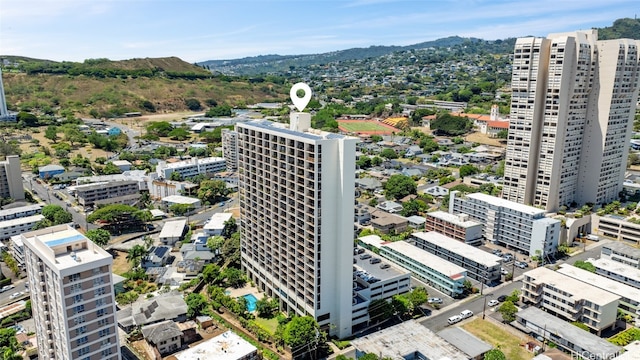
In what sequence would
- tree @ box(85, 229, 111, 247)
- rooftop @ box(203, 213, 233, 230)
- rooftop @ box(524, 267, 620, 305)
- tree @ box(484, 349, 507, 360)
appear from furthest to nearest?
rooftop @ box(203, 213, 233, 230), tree @ box(85, 229, 111, 247), rooftop @ box(524, 267, 620, 305), tree @ box(484, 349, 507, 360)

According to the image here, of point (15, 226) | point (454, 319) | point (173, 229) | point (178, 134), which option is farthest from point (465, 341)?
point (178, 134)

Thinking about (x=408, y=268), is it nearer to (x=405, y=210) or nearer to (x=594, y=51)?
(x=405, y=210)

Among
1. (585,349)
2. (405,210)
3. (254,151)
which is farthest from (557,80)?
(254,151)

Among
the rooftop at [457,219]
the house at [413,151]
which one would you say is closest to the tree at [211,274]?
the rooftop at [457,219]

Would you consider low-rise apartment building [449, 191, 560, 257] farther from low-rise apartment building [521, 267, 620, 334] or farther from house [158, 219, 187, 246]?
house [158, 219, 187, 246]

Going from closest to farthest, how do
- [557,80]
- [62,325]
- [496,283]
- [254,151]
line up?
1. [62,325]
2. [254,151]
3. [496,283]
4. [557,80]

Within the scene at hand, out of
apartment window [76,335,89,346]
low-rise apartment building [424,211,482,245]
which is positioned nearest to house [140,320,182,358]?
apartment window [76,335,89,346]

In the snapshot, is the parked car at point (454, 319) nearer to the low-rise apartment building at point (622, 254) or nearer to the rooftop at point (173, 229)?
the low-rise apartment building at point (622, 254)
